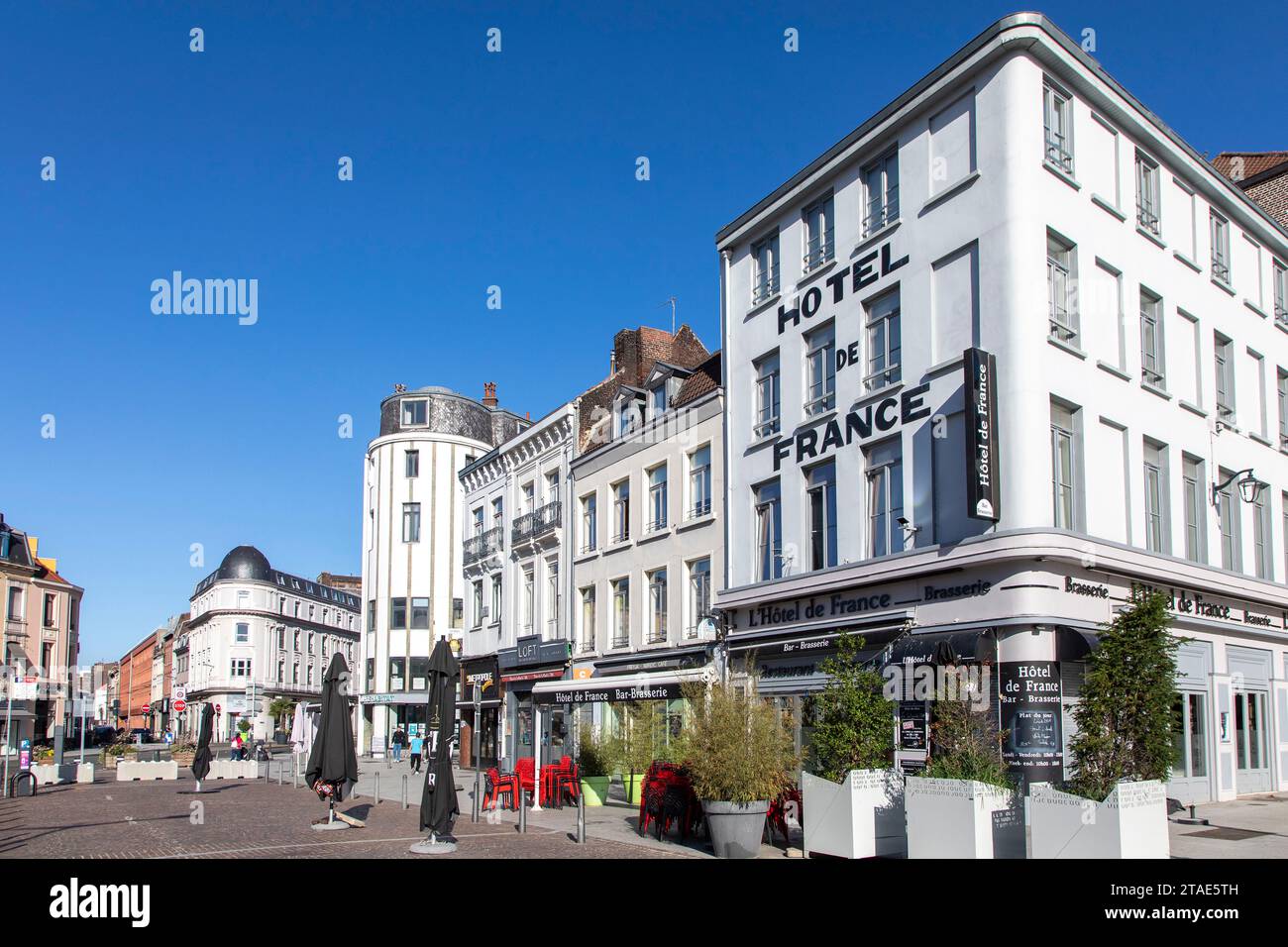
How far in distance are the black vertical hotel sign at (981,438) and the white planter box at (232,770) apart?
25964 mm

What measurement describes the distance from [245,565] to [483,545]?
207ft

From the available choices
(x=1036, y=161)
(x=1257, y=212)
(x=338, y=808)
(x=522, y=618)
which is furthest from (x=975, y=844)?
(x=522, y=618)

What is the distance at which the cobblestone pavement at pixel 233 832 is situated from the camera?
588 inches

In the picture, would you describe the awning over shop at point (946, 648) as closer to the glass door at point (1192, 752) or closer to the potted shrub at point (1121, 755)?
the potted shrub at point (1121, 755)

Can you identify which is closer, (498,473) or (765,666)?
(765,666)

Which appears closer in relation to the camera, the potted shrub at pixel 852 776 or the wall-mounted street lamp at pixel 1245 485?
the potted shrub at pixel 852 776

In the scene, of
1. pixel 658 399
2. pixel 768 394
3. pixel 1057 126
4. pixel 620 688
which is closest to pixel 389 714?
pixel 658 399

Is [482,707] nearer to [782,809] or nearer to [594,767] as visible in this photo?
[594,767]

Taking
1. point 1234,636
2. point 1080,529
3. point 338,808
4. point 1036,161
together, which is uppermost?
point 1036,161

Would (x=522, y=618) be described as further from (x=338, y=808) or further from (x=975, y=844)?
(x=975, y=844)

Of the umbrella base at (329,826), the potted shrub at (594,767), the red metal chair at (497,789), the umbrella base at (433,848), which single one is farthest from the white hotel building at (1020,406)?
the umbrella base at (433,848)

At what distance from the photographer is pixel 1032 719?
17453 mm
